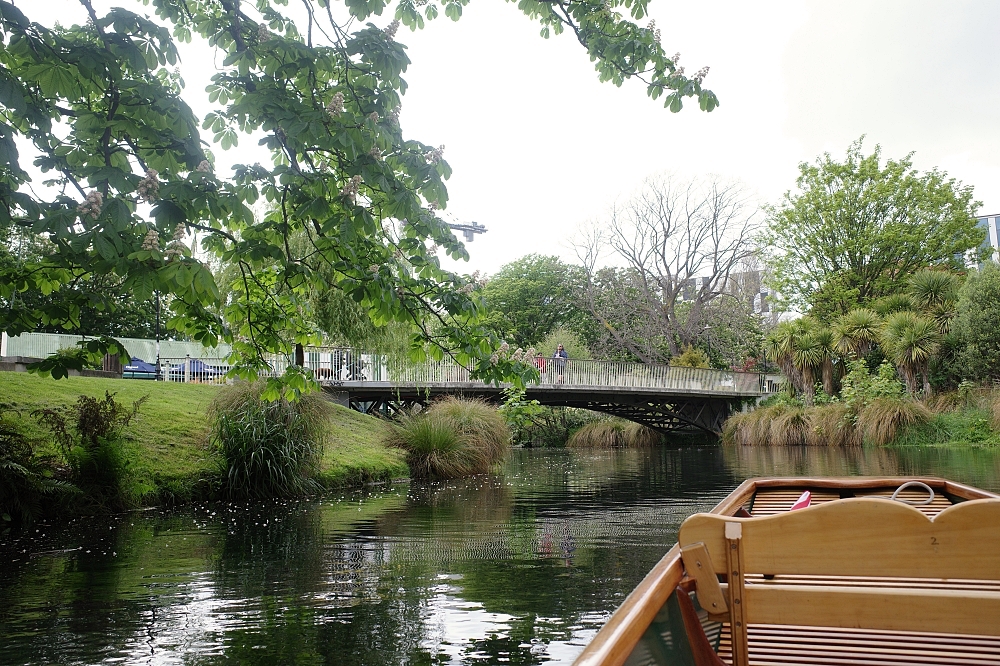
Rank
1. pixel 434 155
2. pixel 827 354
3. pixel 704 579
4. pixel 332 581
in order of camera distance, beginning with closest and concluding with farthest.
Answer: pixel 704 579, pixel 434 155, pixel 332 581, pixel 827 354

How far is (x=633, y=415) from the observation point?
29.0 m

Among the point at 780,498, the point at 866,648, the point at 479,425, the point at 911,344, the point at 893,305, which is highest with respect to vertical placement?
the point at 893,305

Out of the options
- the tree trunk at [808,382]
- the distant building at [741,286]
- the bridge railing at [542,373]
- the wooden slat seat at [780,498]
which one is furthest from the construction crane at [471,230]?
the wooden slat seat at [780,498]

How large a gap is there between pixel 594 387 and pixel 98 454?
18702 mm

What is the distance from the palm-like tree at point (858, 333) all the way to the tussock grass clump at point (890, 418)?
393cm

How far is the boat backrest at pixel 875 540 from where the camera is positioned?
1763 millimetres

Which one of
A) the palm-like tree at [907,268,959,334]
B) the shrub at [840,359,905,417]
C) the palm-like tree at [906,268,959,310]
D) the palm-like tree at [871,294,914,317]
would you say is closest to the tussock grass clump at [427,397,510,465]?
the shrub at [840,359,905,417]

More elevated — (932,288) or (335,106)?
(932,288)

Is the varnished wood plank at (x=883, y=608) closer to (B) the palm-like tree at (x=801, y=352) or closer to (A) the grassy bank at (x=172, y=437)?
(A) the grassy bank at (x=172, y=437)

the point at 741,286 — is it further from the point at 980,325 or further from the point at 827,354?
the point at 980,325

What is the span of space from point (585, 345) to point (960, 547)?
1441 inches

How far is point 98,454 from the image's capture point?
7.89 metres

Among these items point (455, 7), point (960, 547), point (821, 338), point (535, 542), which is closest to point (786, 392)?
point (821, 338)

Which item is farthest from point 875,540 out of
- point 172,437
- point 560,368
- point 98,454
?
point 560,368
